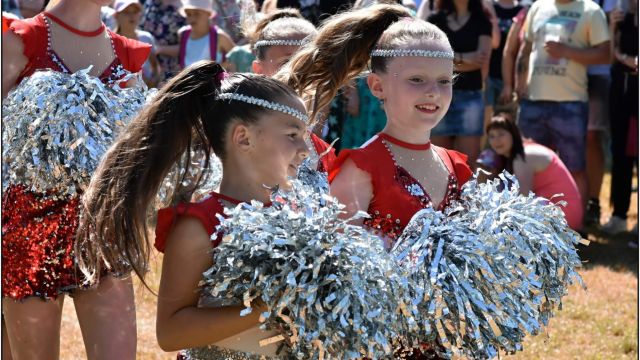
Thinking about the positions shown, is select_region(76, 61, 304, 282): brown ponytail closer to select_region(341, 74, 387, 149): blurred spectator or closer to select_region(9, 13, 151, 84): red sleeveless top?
select_region(9, 13, 151, 84): red sleeveless top

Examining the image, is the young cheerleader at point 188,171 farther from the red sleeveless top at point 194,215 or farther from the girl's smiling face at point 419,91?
the girl's smiling face at point 419,91

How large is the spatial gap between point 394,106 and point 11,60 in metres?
1.24

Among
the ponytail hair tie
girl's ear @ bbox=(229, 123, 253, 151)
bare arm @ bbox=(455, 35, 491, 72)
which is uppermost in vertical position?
the ponytail hair tie

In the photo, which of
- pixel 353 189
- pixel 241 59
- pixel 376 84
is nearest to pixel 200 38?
pixel 241 59

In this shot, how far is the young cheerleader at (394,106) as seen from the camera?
3025 mm

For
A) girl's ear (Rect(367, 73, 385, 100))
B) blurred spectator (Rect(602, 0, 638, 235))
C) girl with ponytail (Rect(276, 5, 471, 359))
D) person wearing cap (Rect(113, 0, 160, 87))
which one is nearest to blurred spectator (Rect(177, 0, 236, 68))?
person wearing cap (Rect(113, 0, 160, 87))

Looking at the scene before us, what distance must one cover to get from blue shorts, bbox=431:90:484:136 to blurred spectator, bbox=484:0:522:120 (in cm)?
115

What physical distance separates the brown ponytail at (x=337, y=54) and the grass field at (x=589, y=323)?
1282 mm

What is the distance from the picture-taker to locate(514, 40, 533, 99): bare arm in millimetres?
7371

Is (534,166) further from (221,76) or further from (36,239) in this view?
(221,76)

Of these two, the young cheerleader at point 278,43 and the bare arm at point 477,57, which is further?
the bare arm at point 477,57

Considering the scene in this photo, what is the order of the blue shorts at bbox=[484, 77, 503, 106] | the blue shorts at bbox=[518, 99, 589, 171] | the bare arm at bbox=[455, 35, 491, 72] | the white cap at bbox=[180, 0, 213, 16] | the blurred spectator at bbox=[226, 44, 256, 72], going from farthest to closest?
the blue shorts at bbox=[484, 77, 503, 106] → the white cap at bbox=[180, 0, 213, 16] → the blurred spectator at bbox=[226, 44, 256, 72] → the blue shorts at bbox=[518, 99, 589, 171] → the bare arm at bbox=[455, 35, 491, 72]

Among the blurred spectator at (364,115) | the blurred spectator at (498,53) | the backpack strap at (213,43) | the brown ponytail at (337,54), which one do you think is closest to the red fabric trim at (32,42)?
the brown ponytail at (337,54)

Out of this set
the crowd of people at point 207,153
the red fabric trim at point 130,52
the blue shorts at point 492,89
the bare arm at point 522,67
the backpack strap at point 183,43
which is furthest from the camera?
the blue shorts at point 492,89
